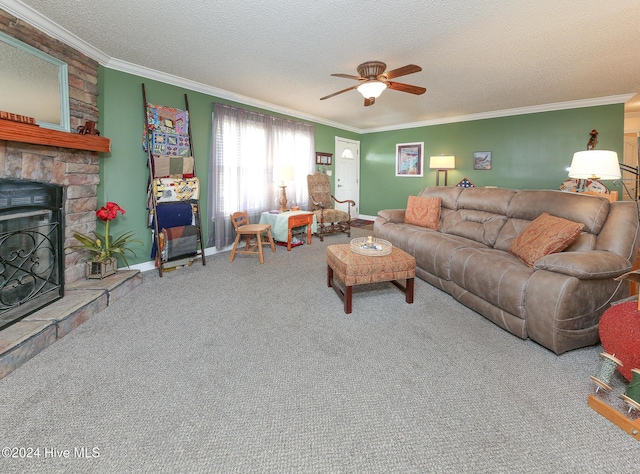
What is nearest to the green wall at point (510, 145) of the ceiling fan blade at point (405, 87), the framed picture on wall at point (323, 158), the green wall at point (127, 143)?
the framed picture on wall at point (323, 158)

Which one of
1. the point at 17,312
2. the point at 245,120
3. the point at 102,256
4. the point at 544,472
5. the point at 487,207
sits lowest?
the point at 544,472

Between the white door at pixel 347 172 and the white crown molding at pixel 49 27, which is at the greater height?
the white crown molding at pixel 49 27

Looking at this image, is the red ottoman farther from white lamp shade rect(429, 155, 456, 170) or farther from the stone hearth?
white lamp shade rect(429, 155, 456, 170)

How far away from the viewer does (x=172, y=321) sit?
2334mm

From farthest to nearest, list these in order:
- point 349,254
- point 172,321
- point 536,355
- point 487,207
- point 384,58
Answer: point 487,207, point 384,58, point 349,254, point 172,321, point 536,355

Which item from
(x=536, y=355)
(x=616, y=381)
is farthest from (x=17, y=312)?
(x=616, y=381)

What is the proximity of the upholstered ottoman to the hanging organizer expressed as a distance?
2.08 meters

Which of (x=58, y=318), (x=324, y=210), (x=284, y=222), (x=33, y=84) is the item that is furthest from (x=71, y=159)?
(x=324, y=210)

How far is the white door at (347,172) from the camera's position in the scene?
6934mm

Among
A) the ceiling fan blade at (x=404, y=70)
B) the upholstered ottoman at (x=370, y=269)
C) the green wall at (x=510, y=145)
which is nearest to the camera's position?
the upholstered ottoman at (x=370, y=269)

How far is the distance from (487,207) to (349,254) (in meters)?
1.85

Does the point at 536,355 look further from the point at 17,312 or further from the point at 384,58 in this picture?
the point at 17,312

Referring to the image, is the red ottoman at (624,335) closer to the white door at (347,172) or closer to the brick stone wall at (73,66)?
the brick stone wall at (73,66)

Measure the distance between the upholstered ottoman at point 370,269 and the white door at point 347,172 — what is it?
455 cm
